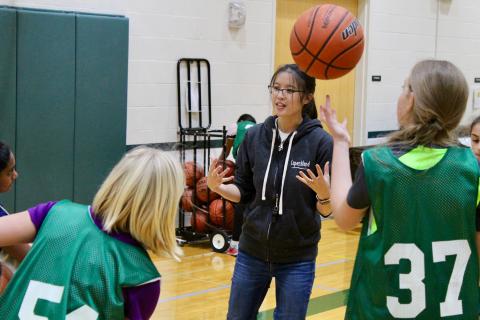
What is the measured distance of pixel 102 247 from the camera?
212 centimetres

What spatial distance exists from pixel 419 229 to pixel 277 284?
1.22 metres

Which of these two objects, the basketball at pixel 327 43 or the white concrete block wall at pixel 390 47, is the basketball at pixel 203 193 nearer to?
the white concrete block wall at pixel 390 47

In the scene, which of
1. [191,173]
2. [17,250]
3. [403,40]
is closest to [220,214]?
[191,173]

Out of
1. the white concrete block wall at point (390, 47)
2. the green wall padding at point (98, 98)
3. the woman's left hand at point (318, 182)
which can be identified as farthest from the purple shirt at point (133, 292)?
the white concrete block wall at point (390, 47)

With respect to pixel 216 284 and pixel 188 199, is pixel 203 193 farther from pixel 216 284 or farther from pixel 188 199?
pixel 216 284

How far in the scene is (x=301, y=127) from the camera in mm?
3584

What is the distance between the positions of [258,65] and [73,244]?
6.94 m

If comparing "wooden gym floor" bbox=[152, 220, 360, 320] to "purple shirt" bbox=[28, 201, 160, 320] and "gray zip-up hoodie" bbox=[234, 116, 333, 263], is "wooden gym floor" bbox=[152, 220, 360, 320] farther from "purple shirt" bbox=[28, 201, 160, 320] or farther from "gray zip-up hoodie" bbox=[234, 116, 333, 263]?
"purple shirt" bbox=[28, 201, 160, 320]

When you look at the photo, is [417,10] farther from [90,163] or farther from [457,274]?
[457,274]

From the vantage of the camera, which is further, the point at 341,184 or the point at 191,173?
the point at 191,173

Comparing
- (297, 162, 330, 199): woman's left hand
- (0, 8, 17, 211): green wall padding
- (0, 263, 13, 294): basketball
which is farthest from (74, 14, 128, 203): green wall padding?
(0, 263, 13, 294): basketball

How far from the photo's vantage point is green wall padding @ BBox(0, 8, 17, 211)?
21.7ft

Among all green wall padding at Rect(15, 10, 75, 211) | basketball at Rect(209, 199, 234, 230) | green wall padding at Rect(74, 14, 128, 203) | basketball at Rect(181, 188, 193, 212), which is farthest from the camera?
basketball at Rect(181, 188, 193, 212)

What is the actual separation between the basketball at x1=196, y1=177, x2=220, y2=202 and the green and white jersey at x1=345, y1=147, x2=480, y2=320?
548 centimetres
